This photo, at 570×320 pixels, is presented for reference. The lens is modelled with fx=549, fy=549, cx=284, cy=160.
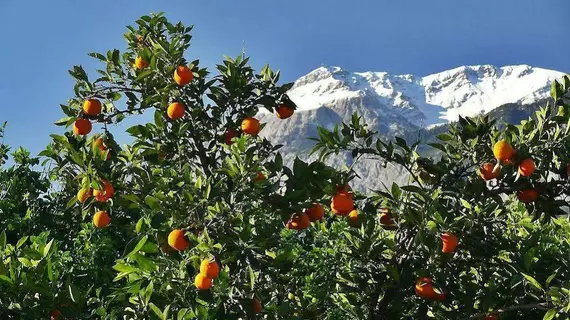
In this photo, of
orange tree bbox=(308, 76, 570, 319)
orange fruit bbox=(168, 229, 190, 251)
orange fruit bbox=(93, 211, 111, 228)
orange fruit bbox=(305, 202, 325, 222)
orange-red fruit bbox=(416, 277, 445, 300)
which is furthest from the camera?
orange fruit bbox=(93, 211, 111, 228)

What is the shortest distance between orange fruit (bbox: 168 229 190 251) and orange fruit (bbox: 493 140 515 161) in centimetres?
192

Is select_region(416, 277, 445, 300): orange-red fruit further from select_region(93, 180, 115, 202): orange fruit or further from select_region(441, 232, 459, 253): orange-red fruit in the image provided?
select_region(93, 180, 115, 202): orange fruit

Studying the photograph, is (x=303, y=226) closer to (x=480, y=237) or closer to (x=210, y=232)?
(x=210, y=232)

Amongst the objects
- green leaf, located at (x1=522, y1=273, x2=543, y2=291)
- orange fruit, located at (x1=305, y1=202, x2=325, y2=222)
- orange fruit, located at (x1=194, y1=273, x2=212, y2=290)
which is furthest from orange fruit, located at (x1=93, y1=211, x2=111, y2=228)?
green leaf, located at (x1=522, y1=273, x2=543, y2=291)

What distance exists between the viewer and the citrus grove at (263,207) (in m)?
2.91

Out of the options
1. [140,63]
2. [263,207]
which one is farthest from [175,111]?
[263,207]

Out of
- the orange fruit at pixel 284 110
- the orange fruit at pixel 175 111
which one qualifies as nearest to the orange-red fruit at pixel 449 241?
the orange fruit at pixel 284 110

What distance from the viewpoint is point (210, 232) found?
116 inches

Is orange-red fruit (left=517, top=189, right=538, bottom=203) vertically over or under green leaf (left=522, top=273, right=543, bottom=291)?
over

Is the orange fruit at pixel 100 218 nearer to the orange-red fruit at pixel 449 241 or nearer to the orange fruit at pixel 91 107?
the orange fruit at pixel 91 107

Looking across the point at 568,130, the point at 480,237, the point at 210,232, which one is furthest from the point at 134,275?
the point at 568,130

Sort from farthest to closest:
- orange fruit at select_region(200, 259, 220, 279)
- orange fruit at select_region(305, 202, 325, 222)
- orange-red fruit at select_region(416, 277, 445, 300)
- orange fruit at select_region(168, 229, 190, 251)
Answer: orange fruit at select_region(305, 202, 325, 222) < orange-red fruit at select_region(416, 277, 445, 300) < orange fruit at select_region(168, 229, 190, 251) < orange fruit at select_region(200, 259, 220, 279)

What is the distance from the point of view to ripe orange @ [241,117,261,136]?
384cm

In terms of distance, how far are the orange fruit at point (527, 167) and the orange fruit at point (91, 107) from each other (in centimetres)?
289
